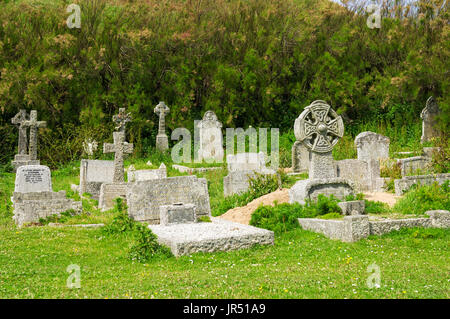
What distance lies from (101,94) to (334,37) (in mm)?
11445

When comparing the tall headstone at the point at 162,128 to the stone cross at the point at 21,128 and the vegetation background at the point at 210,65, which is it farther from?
the stone cross at the point at 21,128

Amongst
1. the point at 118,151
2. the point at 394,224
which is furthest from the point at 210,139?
the point at 394,224

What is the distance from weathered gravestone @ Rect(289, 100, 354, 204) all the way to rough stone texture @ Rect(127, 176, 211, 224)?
6.46ft

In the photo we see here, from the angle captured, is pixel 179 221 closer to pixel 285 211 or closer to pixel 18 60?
pixel 285 211

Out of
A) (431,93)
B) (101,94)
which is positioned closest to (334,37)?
(431,93)

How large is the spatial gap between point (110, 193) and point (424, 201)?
25.6ft

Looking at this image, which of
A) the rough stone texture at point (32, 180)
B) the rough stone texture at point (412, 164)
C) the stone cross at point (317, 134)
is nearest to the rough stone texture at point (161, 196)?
the stone cross at point (317, 134)

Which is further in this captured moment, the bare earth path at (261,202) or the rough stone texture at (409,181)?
the rough stone texture at (409,181)

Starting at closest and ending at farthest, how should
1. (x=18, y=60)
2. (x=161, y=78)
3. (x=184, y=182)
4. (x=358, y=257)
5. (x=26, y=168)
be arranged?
1. (x=358, y=257)
2. (x=184, y=182)
3. (x=26, y=168)
4. (x=18, y=60)
5. (x=161, y=78)

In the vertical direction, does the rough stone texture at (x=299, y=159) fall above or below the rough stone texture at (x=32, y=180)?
above

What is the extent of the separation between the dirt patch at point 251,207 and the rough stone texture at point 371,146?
4.07 meters

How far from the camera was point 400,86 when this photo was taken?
2375 centimetres

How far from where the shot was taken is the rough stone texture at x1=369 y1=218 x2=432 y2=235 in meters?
9.44

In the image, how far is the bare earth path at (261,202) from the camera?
38.6 feet
